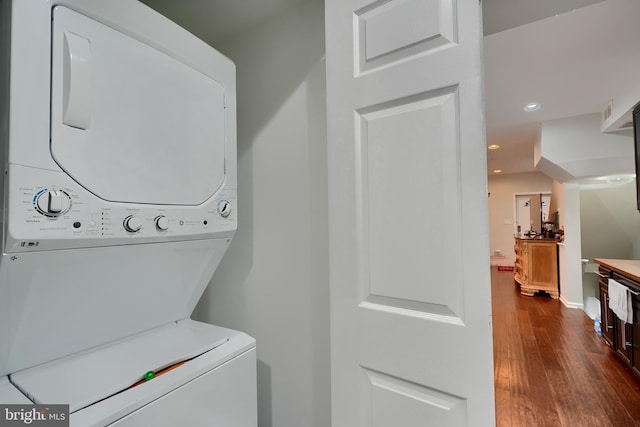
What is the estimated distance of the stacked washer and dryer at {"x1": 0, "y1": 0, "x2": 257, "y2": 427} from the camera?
0.69m

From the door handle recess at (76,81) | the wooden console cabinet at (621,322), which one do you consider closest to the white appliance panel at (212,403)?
the door handle recess at (76,81)

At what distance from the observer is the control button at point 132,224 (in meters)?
0.86

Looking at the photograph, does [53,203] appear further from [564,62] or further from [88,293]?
[564,62]

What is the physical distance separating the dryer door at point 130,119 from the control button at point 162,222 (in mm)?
53

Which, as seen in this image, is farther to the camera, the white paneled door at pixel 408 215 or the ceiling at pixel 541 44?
the ceiling at pixel 541 44

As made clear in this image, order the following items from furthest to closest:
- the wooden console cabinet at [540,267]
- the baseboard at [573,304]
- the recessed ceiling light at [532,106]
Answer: the wooden console cabinet at [540,267]
the baseboard at [573,304]
the recessed ceiling light at [532,106]

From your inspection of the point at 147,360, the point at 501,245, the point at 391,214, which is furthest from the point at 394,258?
the point at 501,245

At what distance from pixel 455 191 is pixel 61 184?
1049mm

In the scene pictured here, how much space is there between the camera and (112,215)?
32.8 inches

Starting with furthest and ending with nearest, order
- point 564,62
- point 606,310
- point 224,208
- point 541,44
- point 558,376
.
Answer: point 606,310 → point 558,376 → point 564,62 → point 541,44 → point 224,208

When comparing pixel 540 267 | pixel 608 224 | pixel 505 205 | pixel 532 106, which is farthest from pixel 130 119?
pixel 505 205

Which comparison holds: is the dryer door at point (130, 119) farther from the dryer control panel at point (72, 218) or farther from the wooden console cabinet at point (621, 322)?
the wooden console cabinet at point (621, 322)

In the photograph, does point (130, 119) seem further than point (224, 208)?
No

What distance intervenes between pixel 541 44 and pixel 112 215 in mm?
2877
